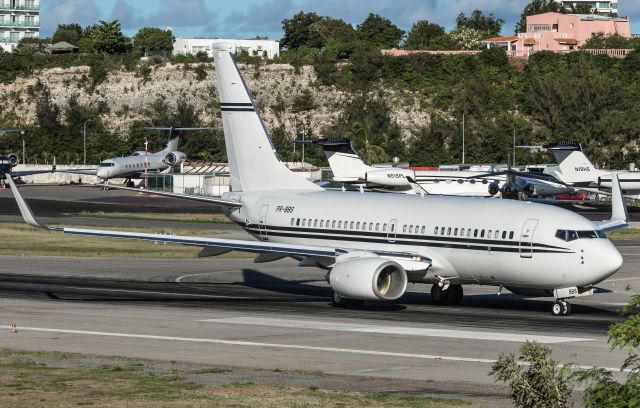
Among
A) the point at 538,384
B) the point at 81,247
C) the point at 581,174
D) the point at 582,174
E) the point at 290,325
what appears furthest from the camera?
the point at 581,174

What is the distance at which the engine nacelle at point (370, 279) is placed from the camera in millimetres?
40906

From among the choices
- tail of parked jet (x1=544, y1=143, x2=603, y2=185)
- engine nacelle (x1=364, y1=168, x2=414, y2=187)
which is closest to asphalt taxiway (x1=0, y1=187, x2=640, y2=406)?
tail of parked jet (x1=544, y1=143, x2=603, y2=185)

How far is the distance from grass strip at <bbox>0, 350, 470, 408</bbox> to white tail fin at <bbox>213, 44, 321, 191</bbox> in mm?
21122

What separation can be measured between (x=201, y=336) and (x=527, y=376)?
1963cm

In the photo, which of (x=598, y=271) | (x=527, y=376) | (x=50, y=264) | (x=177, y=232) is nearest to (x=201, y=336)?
(x=598, y=271)

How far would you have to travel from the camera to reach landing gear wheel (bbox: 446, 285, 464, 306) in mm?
44312

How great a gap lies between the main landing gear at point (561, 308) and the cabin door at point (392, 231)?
631cm

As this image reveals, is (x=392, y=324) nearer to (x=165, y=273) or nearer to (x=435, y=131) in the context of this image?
(x=165, y=273)

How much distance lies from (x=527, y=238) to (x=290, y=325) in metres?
8.63

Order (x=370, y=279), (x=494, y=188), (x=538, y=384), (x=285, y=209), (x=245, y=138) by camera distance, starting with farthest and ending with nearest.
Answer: (x=494, y=188) → (x=245, y=138) → (x=285, y=209) → (x=370, y=279) → (x=538, y=384)

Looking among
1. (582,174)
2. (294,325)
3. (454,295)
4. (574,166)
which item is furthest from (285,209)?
(574,166)

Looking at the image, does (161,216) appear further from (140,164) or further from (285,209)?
(140,164)

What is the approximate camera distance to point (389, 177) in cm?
12112

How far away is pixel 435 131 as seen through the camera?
628 feet
